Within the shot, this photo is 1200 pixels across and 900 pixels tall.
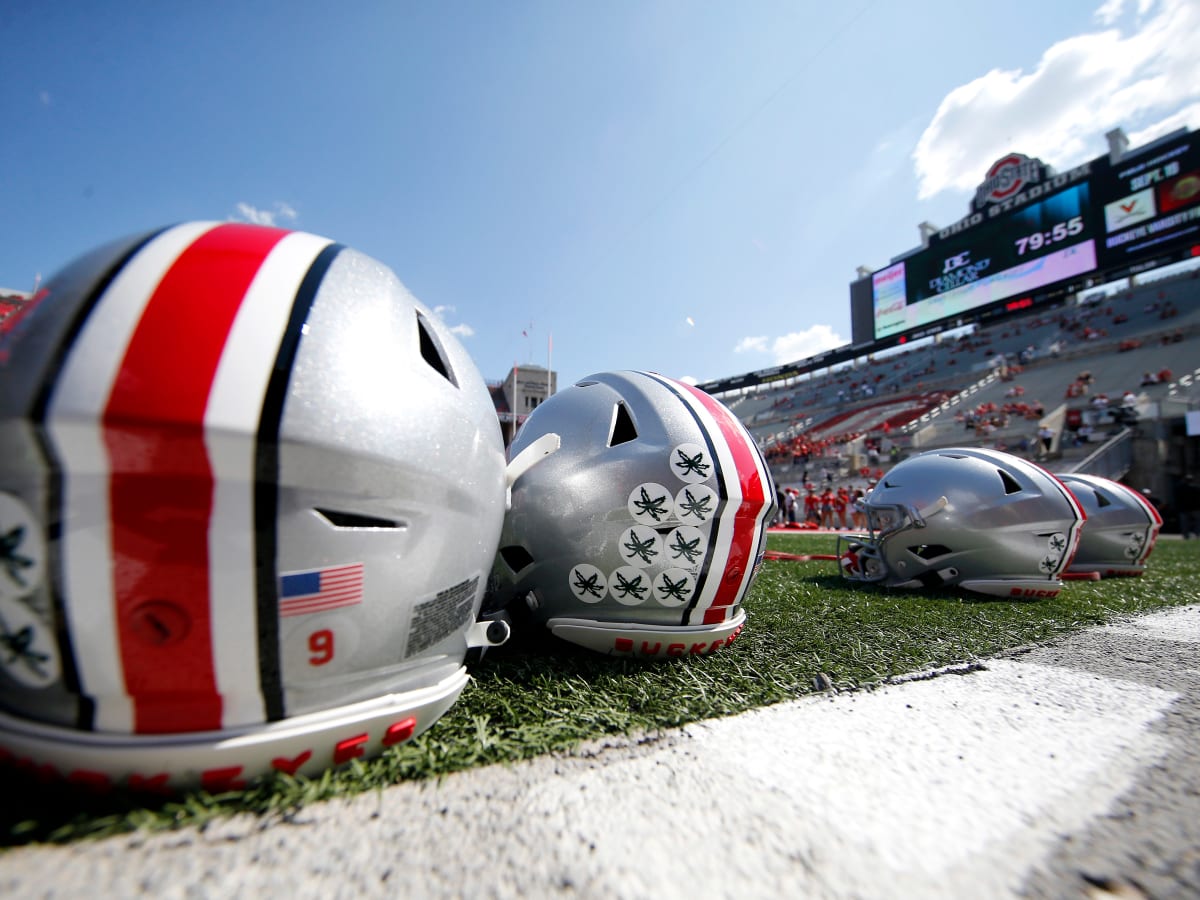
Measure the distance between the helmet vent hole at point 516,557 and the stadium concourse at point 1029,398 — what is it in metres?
17.0

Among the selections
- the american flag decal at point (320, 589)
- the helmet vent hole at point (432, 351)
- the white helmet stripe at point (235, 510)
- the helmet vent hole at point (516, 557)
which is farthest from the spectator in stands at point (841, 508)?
the white helmet stripe at point (235, 510)

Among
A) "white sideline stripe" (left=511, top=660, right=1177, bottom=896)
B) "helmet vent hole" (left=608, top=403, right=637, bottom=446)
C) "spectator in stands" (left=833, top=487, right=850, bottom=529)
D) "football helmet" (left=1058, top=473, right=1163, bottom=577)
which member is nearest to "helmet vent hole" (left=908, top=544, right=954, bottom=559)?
"white sideline stripe" (left=511, top=660, right=1177, bottom=896)

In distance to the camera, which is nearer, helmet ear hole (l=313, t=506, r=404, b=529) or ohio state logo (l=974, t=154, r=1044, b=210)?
helmet ear hole (l=313, t=506, r=404, b=529)

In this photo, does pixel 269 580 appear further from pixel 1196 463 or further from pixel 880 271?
pixel 880 271

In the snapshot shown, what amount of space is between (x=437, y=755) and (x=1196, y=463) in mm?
21560

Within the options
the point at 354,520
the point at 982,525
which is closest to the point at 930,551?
the point at 982,525

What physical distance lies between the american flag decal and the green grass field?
37cm

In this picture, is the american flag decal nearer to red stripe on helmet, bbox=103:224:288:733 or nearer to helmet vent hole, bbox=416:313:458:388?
red stripe on helmet, bbox=103:224:288:733

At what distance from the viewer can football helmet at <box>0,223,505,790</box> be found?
107 cm

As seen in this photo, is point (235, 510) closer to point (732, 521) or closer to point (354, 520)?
point (354, 520)

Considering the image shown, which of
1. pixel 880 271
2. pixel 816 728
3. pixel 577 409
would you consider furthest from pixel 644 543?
pixel 880 271

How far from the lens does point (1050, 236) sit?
875 inches

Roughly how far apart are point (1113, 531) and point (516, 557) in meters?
6.23

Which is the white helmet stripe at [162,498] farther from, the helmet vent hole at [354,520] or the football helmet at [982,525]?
the football helmet at [982,525]
